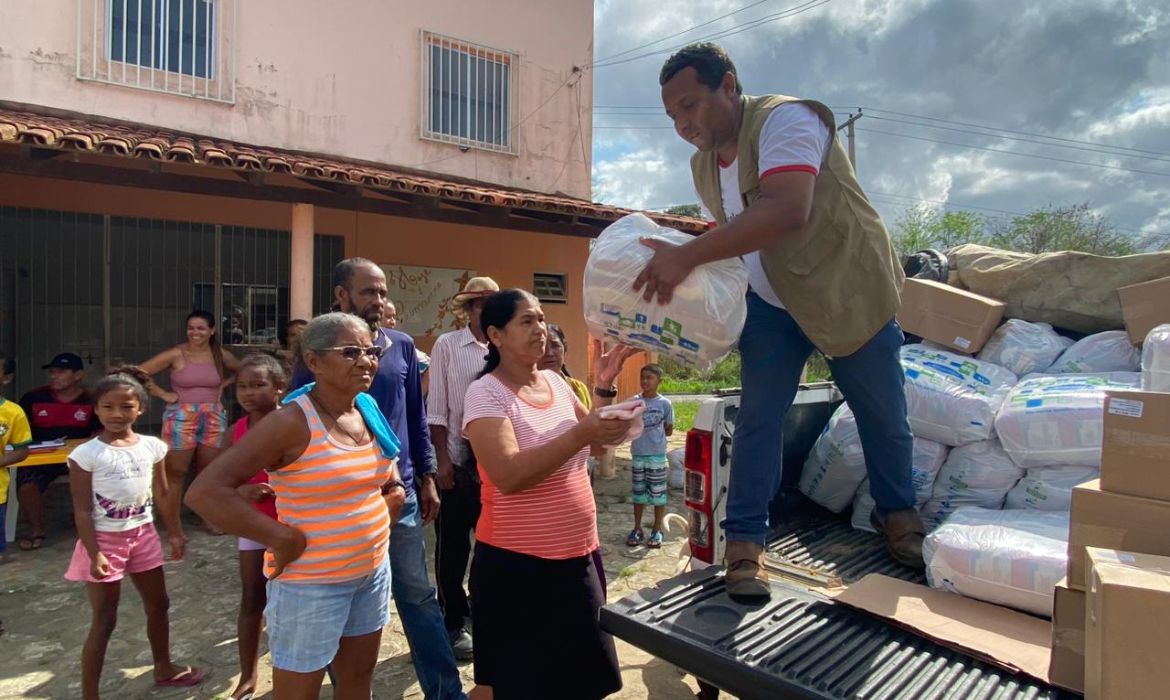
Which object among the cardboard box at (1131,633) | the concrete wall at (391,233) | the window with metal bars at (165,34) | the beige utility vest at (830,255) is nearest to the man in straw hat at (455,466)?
the beige utility vest at (830,255)

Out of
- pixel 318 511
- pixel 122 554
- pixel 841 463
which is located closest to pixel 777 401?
pixel 841 463

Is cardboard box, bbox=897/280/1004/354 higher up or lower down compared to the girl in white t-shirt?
higher up

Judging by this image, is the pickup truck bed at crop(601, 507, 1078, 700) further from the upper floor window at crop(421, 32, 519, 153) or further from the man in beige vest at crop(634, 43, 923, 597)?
the upper floor window at crop(421, 32, 519, 153)

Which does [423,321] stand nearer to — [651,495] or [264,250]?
[264,250]

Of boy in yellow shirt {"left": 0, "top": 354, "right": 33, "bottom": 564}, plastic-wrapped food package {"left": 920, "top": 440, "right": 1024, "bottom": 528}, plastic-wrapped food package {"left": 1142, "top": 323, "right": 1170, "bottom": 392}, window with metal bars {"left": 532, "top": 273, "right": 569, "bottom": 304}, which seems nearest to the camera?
plastic-wrapped food package {"left": 1142, "top": 323, "right": 1170, "bottom": 392}

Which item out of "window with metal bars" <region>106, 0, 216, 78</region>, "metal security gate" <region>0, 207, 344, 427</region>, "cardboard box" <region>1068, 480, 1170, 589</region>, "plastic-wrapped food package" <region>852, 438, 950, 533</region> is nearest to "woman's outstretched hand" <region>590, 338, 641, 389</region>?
"plastic-wrapped food package" <region>852, 438, 950, 533</region>

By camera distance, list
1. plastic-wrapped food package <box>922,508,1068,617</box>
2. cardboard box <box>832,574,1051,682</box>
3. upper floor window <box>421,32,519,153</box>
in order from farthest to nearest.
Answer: upper floor window <box>421,32,519,153</box>, plastic-wrapped food package <box>922,508,1068,617</box>, cardboard box <box>832,574,1051,682</box>

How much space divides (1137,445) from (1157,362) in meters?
0.61

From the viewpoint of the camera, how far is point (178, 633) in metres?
3.90

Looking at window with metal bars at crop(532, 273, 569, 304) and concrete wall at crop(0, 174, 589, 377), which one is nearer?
concrete wall at crop(0, 174, 589, 377)

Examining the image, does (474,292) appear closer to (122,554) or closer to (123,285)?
(122,554)

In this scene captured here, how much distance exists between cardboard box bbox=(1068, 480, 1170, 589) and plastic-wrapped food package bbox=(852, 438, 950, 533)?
3.59 feet

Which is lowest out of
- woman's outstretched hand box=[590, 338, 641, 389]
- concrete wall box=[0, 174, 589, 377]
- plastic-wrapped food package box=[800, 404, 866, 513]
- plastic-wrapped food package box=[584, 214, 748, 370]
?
plastic-wrapped food package box=[800, 404, 866, 513]

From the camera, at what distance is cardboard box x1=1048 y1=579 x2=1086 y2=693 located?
157cm
